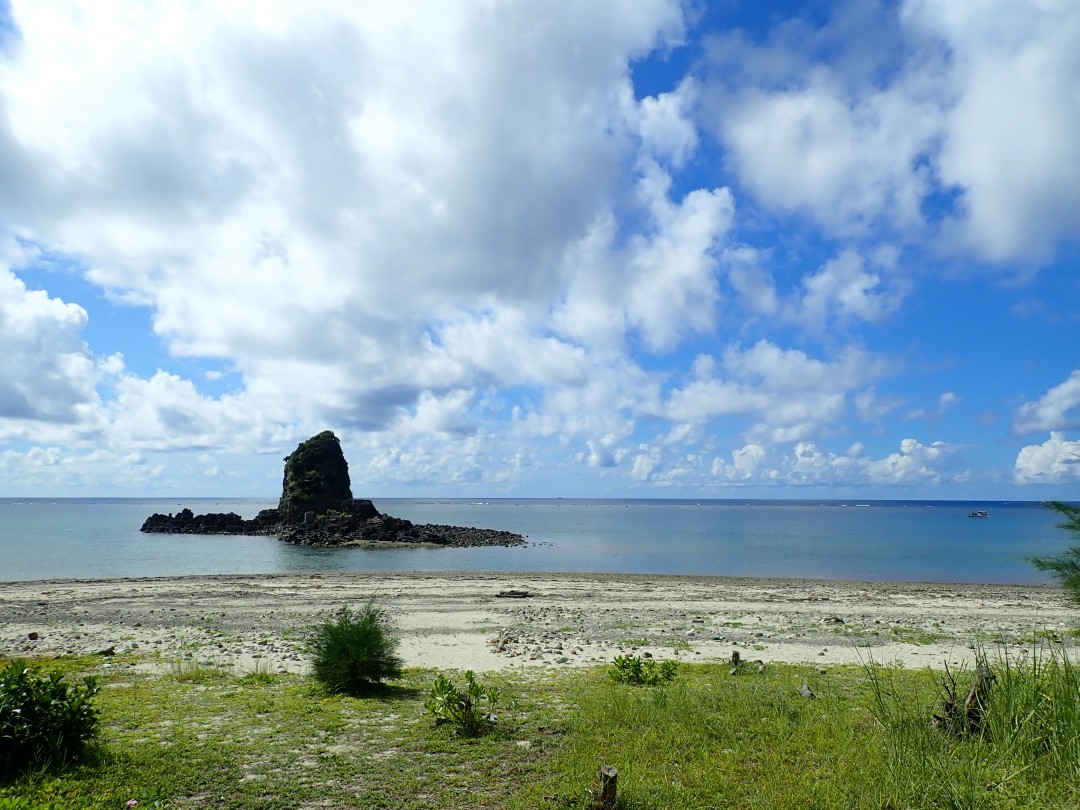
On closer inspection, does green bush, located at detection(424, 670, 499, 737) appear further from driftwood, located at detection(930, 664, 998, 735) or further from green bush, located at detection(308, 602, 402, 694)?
driftwood, located at detection(930, 664, 998, 735)

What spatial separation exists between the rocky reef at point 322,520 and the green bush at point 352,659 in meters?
65.5

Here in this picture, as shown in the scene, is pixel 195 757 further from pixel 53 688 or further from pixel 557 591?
pixel 557 591

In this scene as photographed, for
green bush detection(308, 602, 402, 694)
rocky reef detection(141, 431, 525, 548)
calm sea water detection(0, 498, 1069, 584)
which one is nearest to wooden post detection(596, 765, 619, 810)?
green bush detection(308, 602, 402, 694)

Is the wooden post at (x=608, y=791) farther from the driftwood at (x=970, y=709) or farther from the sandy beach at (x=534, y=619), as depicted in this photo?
the sandy beach at (x=534, y=619)

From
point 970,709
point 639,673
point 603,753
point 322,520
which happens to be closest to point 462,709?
point 603,753

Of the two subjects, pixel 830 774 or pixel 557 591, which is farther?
pixel 557 591

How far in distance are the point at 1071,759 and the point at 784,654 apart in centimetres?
1038

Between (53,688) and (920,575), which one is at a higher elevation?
(53,688)

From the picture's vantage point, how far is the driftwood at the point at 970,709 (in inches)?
316

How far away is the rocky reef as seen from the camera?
8025cm

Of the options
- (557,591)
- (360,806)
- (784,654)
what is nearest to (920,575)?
(557,591)

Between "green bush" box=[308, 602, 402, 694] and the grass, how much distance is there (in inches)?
25.0

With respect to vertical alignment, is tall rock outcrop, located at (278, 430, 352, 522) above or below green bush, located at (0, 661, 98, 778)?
above

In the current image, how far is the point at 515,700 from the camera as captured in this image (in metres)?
11.0
